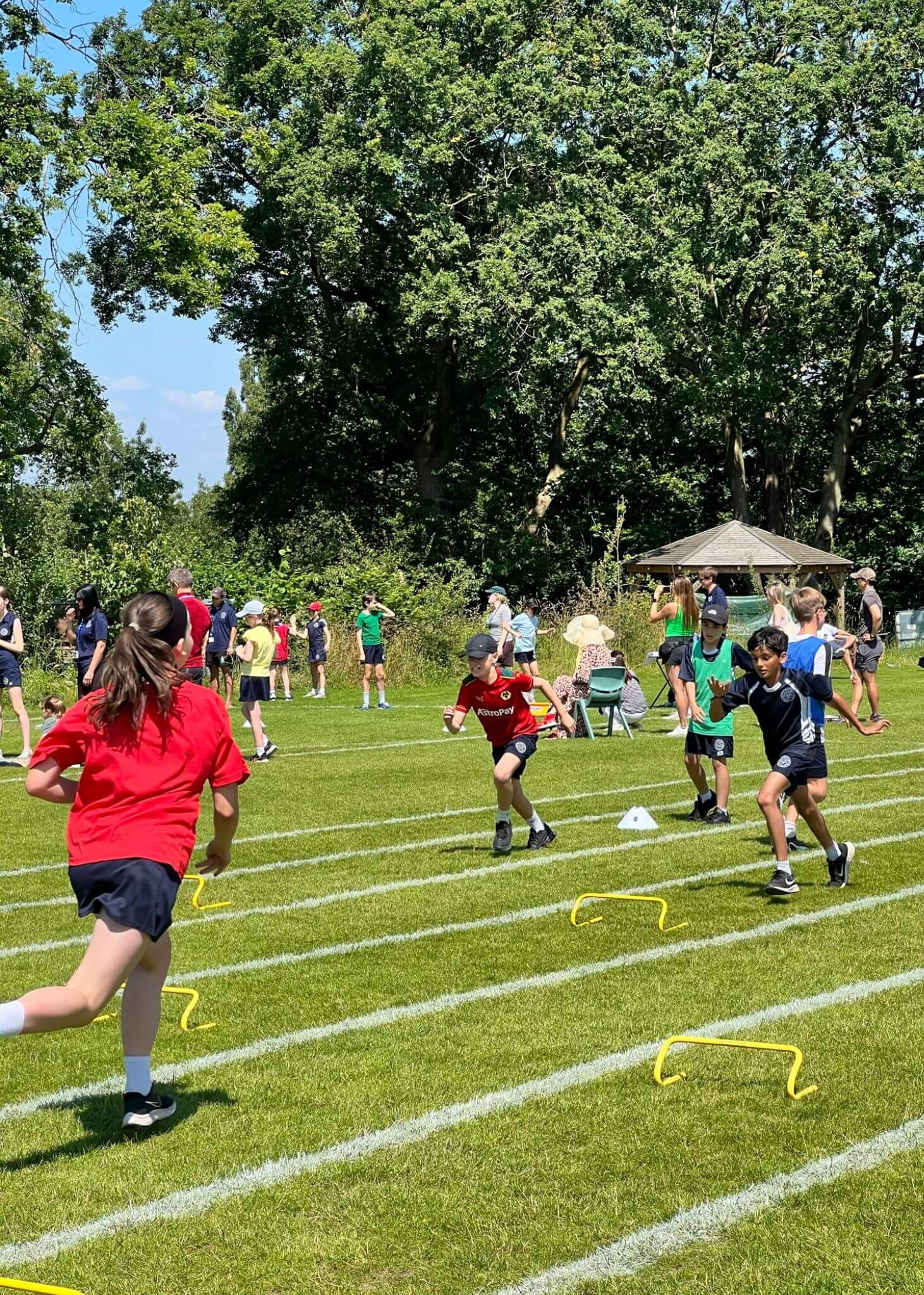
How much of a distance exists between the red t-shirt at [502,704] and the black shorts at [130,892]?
19.2 ft

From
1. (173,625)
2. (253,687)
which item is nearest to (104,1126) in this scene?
(173,625)

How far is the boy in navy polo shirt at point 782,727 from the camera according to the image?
8.98m

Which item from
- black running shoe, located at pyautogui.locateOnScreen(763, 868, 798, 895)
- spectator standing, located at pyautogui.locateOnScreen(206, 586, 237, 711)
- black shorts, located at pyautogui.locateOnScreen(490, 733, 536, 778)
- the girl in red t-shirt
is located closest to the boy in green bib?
black shorts, located at pyautogui.locateOnScreen(490, 733, 536, 778)

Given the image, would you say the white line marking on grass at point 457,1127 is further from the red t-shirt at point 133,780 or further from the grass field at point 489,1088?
the red t-shirt at point 133,780

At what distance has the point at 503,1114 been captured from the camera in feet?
17.8

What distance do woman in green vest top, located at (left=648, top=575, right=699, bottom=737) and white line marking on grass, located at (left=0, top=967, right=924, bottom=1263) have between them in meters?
9.84

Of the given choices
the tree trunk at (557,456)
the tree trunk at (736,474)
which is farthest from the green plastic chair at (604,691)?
the tree trunk at (736,474)

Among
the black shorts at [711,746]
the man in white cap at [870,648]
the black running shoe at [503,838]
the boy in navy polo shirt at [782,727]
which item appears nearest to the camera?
the boy in navy polo shirt at [782,727]

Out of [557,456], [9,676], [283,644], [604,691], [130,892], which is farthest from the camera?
[557,456]

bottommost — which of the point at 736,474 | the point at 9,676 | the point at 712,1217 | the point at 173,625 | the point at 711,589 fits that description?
the point at 712,1217

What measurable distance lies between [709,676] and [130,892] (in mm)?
7330

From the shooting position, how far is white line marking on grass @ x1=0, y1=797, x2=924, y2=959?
861cm

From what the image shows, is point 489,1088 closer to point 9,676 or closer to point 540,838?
point 540,838

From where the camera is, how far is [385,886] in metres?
9.96
